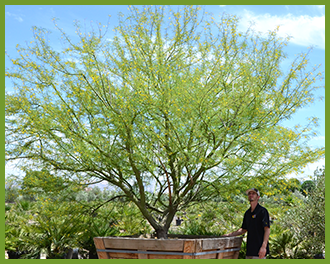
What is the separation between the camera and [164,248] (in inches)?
202

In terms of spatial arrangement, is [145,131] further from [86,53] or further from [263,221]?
[263,221]

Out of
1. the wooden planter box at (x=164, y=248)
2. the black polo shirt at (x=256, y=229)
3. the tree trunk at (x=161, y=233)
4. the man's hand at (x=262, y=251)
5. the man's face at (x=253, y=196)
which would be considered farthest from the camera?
the tree trunk at (x=161, y=233)

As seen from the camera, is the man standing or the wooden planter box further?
the wooden planter box

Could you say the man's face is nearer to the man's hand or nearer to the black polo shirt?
the black polo shirt

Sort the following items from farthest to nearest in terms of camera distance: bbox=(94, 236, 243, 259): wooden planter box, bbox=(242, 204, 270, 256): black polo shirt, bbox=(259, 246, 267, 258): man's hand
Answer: bbox=(94, 236, 243, 259): wooden planter box → bbox=(242, 204, 270, 256): black polo shirt → bbox=(259, 246, 267, 258): man's hand

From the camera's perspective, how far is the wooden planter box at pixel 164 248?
5.07 meters

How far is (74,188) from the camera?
23.4 feet

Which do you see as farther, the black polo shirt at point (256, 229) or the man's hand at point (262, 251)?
the black polo shirt at point (256, 229)

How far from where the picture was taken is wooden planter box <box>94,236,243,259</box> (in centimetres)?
507

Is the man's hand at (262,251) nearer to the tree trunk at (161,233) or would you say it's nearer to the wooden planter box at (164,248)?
the wooden planter box at (164,248)

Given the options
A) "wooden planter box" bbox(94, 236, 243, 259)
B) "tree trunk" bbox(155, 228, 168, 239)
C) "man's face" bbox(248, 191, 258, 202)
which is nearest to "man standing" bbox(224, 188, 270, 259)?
"man's face" bbox(248, 191, 258, 202)

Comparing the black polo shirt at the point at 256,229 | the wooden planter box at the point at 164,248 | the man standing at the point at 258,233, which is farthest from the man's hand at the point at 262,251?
the wooden planter box at the point at 164,248

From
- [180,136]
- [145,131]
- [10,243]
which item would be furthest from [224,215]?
→ [10,243]

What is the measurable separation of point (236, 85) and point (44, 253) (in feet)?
20.1
